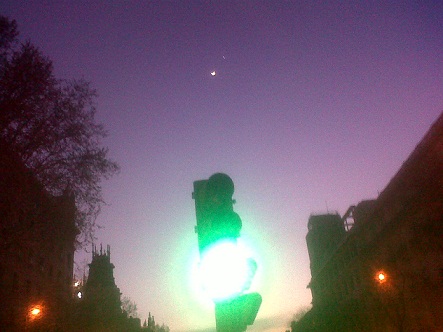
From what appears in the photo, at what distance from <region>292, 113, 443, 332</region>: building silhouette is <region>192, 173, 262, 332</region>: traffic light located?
77.7ft

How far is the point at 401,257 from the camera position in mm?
29125

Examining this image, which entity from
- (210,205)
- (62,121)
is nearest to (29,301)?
(62,121)

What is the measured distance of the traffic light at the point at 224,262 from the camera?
2324 mm

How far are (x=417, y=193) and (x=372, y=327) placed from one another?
15232mm

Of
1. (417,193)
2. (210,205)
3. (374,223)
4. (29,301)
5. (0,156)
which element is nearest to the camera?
(210,205)

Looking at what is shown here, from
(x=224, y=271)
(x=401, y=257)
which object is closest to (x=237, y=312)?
(x=224, y=271)

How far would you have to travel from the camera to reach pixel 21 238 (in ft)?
48.9

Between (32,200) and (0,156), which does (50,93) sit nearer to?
(0,156)

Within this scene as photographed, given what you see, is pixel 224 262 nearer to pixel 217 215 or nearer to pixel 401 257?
pixel 217 215

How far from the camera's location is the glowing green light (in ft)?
7.81

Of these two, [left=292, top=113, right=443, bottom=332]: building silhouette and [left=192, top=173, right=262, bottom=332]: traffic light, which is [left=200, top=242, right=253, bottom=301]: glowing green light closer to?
[left=192, top=173, right=262, bottom=332]: traffic light

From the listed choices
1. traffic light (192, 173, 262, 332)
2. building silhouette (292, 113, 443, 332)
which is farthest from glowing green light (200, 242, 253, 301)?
building silhouette (292, 113, 443, 332)

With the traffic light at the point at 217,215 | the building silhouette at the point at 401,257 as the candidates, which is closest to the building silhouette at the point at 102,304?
the building silhouette at the point at 401,257

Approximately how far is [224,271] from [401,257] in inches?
1207
